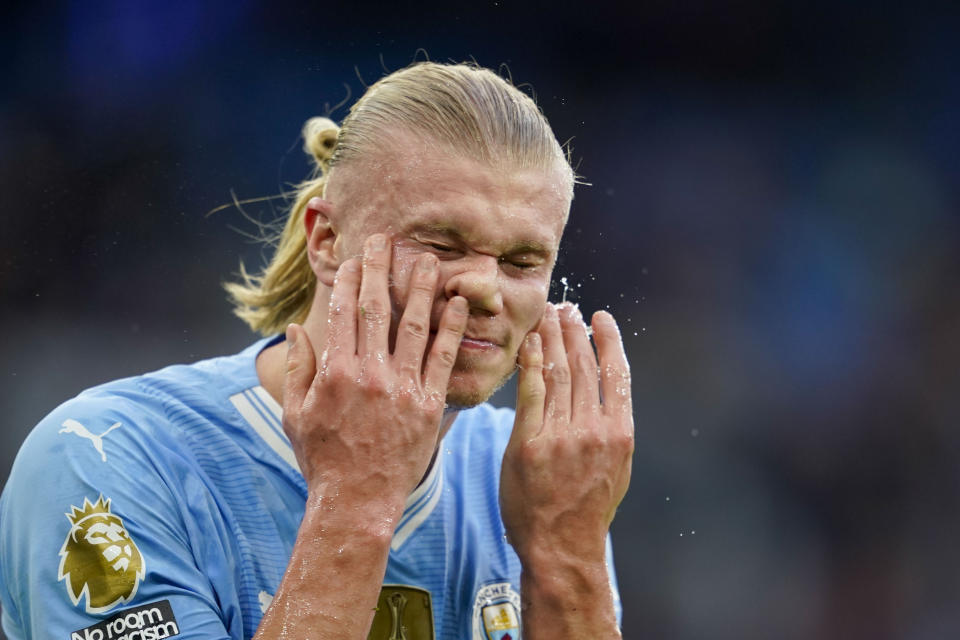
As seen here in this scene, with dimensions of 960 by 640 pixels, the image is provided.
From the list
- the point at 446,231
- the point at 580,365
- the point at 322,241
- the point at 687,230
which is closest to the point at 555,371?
the point at 580,365

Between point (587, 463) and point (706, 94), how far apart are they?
5.06 m

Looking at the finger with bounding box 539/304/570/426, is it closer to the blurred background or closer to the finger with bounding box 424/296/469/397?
the finger with bounding box 424/296/469/397

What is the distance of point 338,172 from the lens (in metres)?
2.64

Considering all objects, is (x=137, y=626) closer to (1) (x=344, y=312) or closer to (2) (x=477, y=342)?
(1) (x=344, y=312)

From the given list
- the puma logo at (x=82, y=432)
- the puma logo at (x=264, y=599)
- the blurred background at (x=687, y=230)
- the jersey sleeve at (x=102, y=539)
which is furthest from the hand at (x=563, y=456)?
the blurred background at (x=687, y=230)

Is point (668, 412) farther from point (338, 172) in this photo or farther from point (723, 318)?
point (338, 172)

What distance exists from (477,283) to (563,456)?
0.48m

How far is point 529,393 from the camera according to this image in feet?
8.11

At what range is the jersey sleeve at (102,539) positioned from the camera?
2.05m

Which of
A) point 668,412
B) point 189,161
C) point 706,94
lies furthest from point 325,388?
point 706,94

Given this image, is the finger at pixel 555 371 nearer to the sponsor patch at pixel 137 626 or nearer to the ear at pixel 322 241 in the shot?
the ear at pixel 322 241

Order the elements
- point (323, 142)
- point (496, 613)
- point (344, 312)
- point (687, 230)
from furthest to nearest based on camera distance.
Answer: point (687, 230), point (323, 142), point (496, 613), point (344, 312)

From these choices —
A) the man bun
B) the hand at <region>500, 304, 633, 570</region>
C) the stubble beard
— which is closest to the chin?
the stubble beard

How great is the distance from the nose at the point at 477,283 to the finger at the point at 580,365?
32 centimetres
